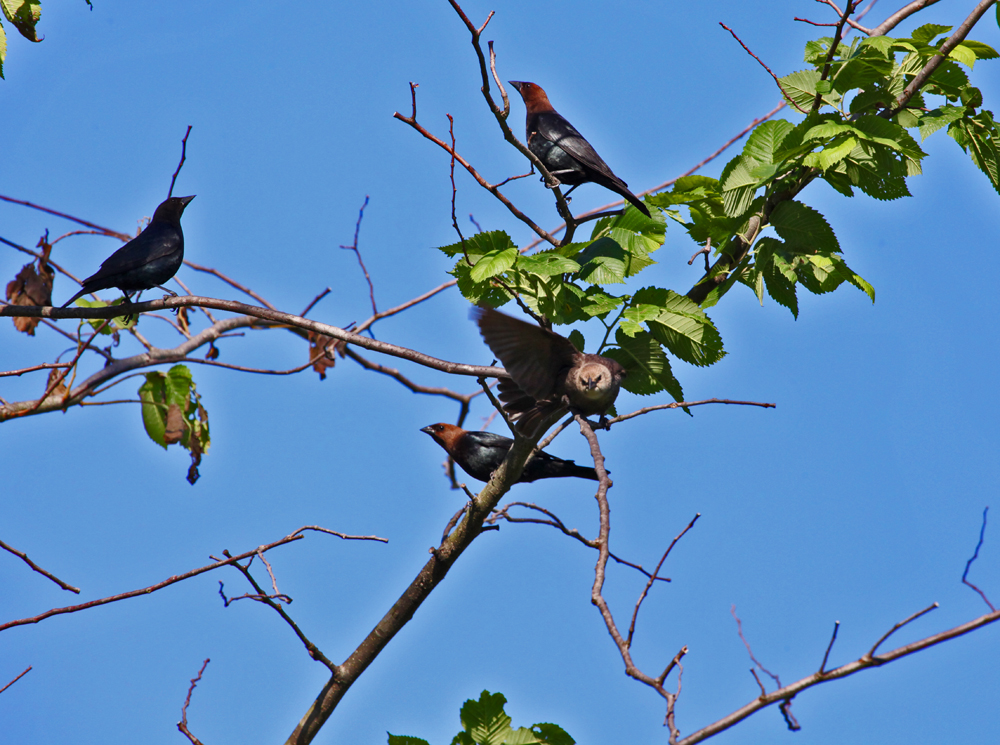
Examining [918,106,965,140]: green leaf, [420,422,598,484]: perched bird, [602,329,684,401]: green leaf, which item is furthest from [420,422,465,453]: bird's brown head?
[918,106,965,140]: green leaf

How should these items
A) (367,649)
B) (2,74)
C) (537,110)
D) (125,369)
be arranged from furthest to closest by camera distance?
(537,110) → (125,369) → (367,649) → (2,74)

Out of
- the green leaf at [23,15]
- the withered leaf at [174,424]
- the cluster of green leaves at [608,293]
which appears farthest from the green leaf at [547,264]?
the withered leaf at [174,424]

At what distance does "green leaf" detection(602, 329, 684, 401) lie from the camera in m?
3.27

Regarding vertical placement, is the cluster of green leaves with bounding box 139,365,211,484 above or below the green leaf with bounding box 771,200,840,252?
above

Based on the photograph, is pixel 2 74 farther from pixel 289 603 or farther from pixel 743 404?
pixel 743 404

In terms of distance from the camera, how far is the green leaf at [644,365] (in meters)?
3.27

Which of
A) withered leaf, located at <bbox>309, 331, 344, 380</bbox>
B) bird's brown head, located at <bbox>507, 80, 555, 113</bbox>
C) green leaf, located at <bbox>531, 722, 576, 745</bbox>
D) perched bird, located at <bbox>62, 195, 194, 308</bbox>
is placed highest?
bird's brown head, located at <bbox>507, 80, 555, 113</bbox>

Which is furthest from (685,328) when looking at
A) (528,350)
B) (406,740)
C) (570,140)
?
(570,140)

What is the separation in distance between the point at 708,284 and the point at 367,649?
2648 millimetres

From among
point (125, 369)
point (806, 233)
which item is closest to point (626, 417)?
point (806, 233)

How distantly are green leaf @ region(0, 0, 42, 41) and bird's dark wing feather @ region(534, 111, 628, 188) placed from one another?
9.81 feet

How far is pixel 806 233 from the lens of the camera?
333 centimetres

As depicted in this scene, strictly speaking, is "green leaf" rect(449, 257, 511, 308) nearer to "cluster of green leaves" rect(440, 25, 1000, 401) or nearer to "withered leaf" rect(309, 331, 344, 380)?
"cluster of green leaves" rect(440, 25, 1000, 401)

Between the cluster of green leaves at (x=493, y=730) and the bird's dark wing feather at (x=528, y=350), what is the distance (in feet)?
4.74
